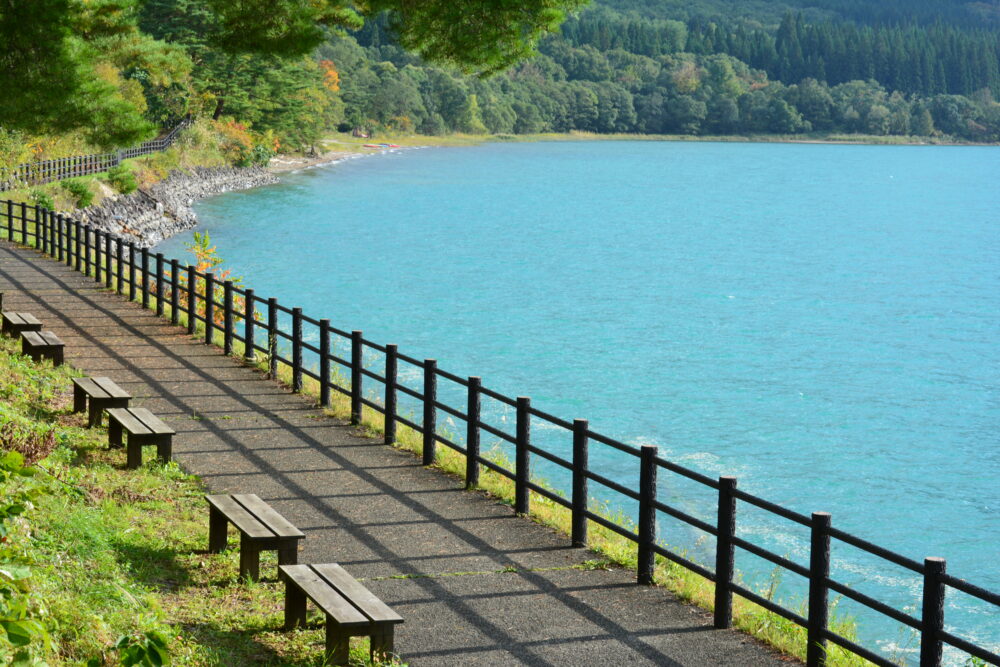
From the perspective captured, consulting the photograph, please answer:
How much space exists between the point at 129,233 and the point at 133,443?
35009mm

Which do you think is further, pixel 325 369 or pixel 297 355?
pixel 297 355

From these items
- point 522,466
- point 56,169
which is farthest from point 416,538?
point 56,169

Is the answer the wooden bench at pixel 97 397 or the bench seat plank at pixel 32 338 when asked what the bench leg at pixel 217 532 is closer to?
the wooden bench at pixel 97 397

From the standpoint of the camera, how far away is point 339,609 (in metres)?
6.91

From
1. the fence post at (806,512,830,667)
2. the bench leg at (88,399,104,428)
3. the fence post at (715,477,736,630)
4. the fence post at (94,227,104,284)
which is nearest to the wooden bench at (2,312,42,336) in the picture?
the bench leg at (88,399,104,428)

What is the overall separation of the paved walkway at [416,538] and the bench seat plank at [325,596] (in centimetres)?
61

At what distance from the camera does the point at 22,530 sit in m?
7.22

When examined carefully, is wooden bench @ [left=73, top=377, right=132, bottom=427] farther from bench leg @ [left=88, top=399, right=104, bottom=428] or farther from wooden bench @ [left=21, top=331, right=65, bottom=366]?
wooden bench @ [left=21, top=331, right=65, bottom=366]

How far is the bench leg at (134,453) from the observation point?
1112 centimetres

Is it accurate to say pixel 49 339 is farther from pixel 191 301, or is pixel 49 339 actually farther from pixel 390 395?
A: pixel 390 395

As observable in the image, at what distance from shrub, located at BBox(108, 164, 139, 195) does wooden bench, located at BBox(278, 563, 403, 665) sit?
1776 inches

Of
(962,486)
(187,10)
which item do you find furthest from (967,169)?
(962,486)

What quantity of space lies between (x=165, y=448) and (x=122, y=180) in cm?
4122

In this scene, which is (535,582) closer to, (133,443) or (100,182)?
(133,443)
